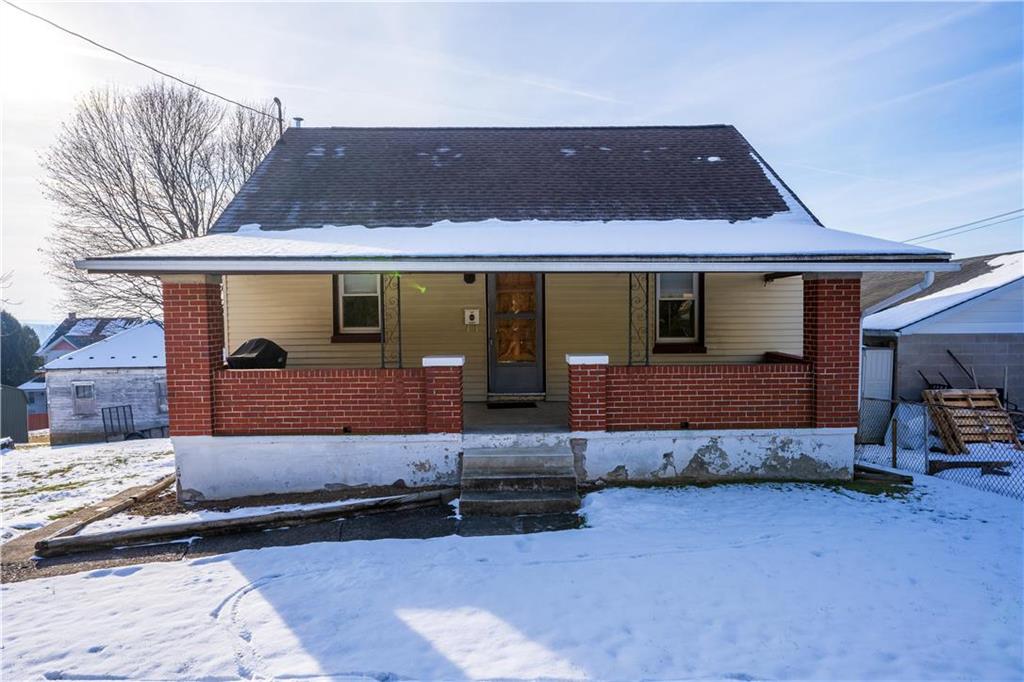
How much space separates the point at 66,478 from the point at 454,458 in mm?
7024

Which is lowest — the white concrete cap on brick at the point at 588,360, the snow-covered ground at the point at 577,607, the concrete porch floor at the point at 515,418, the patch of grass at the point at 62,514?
the patch of grass at the point at 62,514

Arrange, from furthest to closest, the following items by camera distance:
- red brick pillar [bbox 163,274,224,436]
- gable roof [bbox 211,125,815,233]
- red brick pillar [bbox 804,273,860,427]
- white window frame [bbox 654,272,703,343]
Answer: white window frame [bbox 654,272,703,343]
gable roof [bbox 211,125,815,233]
red brick pillar [bbox 804,273,860,427]
red brick pillar [bbox 163,274,224,436]

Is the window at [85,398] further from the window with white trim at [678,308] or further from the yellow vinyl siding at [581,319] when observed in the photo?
the window with white trim at [678,308]

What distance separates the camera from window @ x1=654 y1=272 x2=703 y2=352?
9.24m

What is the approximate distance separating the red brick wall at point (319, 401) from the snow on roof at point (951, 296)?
969 centimetres

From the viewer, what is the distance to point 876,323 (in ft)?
37.2

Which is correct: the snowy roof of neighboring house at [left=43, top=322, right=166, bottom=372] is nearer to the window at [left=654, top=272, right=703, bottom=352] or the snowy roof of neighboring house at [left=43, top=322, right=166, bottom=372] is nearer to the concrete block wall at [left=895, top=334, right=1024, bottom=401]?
the window at [left=654, top=272, right=703, bottom=352]

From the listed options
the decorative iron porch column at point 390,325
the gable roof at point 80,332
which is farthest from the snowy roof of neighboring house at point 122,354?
the decorative iron porch column at point 390,325

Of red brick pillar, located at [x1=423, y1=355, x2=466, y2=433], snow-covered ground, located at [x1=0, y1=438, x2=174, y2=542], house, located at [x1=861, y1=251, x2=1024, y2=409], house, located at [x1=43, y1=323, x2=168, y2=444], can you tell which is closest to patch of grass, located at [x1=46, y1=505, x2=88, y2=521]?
snow-covered ground, located at [x1=0, y1=438, x2=174, y2=542]

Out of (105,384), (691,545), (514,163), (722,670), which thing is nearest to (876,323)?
(514,163)

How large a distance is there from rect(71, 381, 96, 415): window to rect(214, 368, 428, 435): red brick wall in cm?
2279

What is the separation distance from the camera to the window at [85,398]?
23500 millimetres

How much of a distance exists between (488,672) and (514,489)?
9.48 ft

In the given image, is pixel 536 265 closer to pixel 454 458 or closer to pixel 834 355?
pixel 454 458
